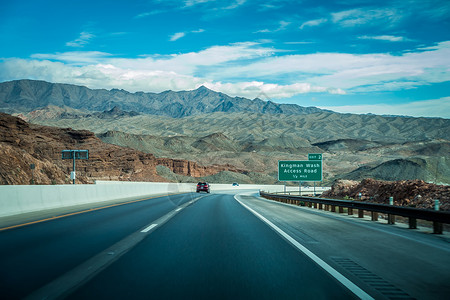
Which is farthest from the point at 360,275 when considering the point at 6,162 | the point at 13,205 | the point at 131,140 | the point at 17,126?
the point at 131,140

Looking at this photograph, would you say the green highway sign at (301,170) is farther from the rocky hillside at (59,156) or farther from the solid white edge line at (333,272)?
the solid white edge line at (333,272)

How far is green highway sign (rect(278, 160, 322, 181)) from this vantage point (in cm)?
4256

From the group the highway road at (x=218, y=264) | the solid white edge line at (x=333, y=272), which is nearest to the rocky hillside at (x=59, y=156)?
the highway road at (x=218, y=264)

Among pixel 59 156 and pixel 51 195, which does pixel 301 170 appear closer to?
pixel 51 195

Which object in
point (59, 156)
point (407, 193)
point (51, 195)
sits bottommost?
point (407, 193)

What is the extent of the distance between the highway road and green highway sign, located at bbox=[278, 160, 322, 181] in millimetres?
30754

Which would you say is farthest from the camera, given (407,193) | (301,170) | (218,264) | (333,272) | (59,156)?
(59,156)

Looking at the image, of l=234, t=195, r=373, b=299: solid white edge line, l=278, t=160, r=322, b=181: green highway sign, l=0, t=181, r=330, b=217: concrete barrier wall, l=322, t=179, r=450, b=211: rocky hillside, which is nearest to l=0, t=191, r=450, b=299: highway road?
l=234, t=195, r=373, b=299: solid white edge line

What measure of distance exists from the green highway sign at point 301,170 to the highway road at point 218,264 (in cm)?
3075

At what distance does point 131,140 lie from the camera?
14812cm

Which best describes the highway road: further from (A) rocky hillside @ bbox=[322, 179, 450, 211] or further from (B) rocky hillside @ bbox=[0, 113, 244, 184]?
(B) rocky hillside @ bbox=[0, 113, 244, 184]

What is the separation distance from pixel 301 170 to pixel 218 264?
123 feet

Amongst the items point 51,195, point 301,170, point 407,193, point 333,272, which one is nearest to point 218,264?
point 333,272

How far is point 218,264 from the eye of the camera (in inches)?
285
